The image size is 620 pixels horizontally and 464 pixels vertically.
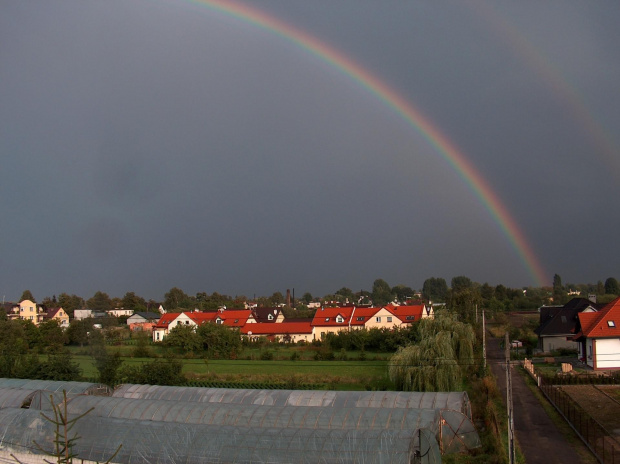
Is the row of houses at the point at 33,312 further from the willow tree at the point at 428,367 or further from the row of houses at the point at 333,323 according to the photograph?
the willow tree at the point at 428,367

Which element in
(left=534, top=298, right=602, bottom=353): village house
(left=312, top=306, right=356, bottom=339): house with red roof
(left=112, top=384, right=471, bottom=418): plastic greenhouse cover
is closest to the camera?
(left=112, top=384, right=471, bottom=418): plastic greenhouse cover

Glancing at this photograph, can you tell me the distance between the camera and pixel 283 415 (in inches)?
764

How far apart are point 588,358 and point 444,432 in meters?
23.0

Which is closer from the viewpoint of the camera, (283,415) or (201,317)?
(283,415)

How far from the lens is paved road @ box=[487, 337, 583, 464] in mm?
17484

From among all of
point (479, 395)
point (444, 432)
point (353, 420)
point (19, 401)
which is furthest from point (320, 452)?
point (19, 401)

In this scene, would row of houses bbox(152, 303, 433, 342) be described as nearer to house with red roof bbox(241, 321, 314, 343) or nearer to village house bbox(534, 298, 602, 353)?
house with red roof bbox(241, 321, 314, 343)

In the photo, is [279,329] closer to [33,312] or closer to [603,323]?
[603,323]

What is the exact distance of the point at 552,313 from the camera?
173 ft

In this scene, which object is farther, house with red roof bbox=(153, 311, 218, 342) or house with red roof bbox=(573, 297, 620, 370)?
house with red roof bbox=(153, 311, 218, 342)

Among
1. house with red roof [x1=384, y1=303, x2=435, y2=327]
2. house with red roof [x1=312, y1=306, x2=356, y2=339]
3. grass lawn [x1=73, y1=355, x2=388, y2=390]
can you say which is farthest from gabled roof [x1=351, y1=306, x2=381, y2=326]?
grass lawn [x1=73, y1=355, x2=388, y2=390]

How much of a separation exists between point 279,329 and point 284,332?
3.47 feet

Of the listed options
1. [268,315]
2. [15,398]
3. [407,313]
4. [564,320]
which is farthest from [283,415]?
[268,315]

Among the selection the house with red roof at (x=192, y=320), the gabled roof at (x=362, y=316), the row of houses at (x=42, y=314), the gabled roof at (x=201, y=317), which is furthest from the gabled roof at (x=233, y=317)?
the row of houses at (x=42, y=314)
